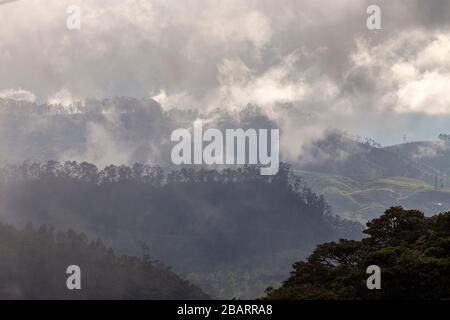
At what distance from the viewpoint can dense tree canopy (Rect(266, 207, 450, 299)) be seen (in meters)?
51.8

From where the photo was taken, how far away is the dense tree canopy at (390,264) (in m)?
51.8

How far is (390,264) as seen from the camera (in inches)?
2175

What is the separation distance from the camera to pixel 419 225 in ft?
216

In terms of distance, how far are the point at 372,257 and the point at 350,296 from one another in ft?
18.6
